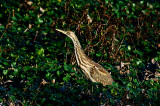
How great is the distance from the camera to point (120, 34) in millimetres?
7477

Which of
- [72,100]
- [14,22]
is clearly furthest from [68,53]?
[72,100]

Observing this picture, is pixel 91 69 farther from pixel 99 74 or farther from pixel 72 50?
pixel 72 50

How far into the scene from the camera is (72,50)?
646 centimetres

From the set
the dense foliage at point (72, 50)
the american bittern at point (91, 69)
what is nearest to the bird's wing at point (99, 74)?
the american bittern at point (91, 69)

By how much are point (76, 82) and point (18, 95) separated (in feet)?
3.36

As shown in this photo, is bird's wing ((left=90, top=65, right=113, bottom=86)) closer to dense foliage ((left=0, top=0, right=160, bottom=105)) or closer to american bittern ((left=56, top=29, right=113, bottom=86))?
american bittern ((left=56, top=29, right=113, bottom=86))

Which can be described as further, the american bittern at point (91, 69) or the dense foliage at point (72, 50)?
the american bittern at point (91, 69)

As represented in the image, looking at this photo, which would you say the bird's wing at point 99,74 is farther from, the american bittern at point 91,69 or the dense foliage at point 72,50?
the dense foliage at point 72,50

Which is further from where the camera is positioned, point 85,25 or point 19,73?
point 85,25

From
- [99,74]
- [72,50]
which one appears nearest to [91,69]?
[99,74]

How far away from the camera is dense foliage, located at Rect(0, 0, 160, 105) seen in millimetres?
4742

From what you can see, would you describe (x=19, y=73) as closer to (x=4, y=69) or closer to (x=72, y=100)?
(x=4, y=69)

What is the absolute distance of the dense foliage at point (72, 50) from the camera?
4.74m

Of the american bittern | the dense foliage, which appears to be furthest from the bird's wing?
the dense foliage
